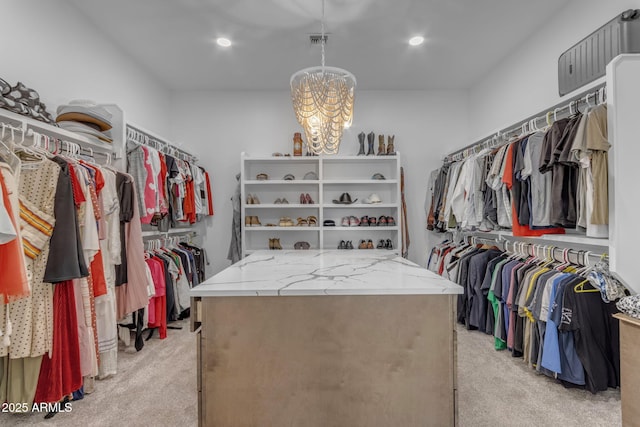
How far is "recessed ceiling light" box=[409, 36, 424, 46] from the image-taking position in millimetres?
3064

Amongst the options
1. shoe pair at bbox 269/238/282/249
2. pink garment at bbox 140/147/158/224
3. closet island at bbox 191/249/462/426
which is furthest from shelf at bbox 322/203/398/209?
closet island at bbox 191/249/462/426

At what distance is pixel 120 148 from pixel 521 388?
3.26 m

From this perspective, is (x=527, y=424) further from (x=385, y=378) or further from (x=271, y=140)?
(x=271, y=140)

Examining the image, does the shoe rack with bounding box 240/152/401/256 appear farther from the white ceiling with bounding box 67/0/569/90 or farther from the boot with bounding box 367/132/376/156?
the white ceiling with bounding box 67/0/569/90

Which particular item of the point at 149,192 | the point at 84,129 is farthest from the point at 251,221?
the point at 84,129

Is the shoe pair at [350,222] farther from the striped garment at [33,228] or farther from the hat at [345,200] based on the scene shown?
the striped garment at [33,228]

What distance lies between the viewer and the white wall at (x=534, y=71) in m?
2.44

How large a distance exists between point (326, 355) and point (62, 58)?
9.35ft

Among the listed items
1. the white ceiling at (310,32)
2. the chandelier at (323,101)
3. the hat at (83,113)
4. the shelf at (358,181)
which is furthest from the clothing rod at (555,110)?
the hat at (83,113)

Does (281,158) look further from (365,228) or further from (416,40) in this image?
(416,40)

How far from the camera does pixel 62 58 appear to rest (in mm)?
2545

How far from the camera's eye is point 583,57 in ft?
7.65

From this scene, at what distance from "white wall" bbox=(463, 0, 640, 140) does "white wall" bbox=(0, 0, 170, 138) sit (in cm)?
348

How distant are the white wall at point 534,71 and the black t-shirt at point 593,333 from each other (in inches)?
50.7
